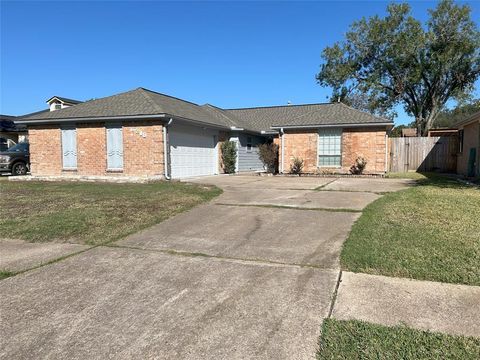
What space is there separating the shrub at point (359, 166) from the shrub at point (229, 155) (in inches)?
272

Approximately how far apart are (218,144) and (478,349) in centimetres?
1864

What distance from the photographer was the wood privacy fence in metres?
20.3

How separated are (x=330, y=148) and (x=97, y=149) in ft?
38.8

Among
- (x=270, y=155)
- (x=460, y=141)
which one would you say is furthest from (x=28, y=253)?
(x=460, y=141)

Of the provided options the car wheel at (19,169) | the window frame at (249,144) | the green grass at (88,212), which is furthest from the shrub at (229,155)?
the car wheel at (19,169)

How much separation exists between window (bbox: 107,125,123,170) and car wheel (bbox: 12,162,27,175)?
701 cm

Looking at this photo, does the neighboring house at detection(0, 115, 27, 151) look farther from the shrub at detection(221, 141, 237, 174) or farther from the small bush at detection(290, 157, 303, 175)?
the small bush at detection(290, 157, 303, 175)

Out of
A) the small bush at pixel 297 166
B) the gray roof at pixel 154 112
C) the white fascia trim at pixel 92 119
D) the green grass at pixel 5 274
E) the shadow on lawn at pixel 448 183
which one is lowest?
the green grass at pixel 5 274

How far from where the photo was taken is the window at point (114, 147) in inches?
630

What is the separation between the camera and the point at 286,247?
17.3 ft

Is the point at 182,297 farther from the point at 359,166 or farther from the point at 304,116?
the point at 304,116

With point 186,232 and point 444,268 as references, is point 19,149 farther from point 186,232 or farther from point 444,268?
point 444,268

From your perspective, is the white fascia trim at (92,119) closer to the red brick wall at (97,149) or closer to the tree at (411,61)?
the red brick wall at (97,149)

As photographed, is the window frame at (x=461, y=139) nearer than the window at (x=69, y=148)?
No
